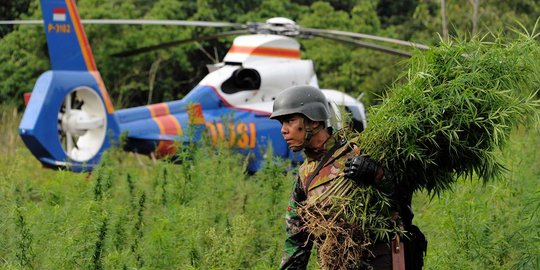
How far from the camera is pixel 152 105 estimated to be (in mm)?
14492

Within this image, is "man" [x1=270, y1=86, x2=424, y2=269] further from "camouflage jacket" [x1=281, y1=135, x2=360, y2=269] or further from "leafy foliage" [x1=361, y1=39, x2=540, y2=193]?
"leafy foliage" [x1=361, y1=39, x2=540, y2=193]

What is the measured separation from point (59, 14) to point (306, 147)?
9.28 meters

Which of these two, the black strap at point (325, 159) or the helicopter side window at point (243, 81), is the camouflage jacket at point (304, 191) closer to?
the black strap at point (325, 159)

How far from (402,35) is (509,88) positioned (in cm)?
2471

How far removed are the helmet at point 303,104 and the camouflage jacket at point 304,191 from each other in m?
0.15

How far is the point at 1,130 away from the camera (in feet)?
62.0

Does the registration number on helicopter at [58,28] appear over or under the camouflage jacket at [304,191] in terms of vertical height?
under

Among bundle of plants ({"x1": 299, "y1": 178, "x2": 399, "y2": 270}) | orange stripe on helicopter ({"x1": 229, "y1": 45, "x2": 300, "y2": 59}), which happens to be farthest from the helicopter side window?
bundle of plants ({"x1": 299, "y1": 178, "x2": 399, "y2": 270})

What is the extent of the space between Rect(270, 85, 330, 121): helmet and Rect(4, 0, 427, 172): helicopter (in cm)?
680

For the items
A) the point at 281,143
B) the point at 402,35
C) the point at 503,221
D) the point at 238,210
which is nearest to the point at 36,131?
the point at 281,143

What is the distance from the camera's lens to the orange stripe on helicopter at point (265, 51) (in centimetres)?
1546

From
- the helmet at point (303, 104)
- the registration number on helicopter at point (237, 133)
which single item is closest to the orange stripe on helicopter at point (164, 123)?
the registration number on helicopter at point (237, 133)

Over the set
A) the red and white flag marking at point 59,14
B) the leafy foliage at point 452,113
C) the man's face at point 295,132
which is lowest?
the red and white flag marking at point 59,14

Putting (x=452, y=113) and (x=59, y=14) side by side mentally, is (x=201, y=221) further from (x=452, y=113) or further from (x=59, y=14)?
(x=59, y=14)
